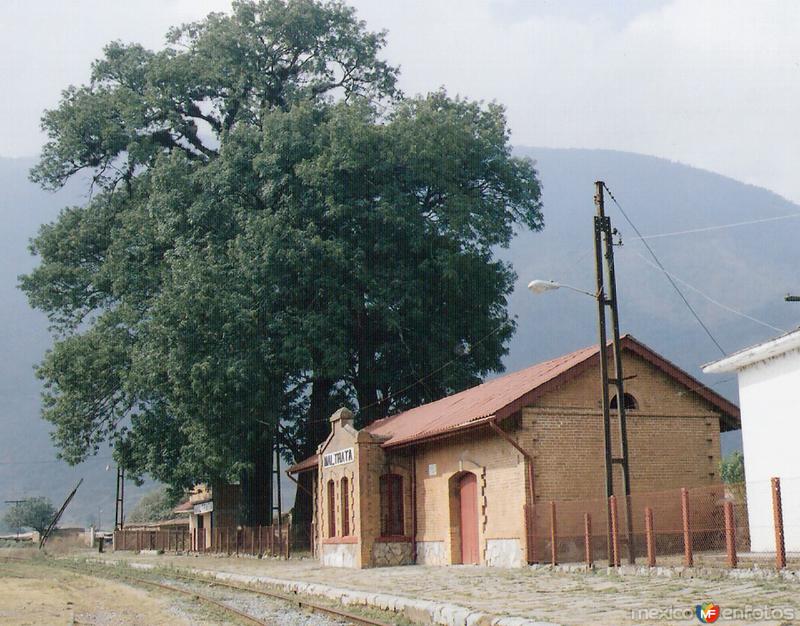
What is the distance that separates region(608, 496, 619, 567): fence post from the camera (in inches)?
752

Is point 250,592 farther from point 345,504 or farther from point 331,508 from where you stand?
point 331,508

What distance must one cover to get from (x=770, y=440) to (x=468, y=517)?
28.2 ft

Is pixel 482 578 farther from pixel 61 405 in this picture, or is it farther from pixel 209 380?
pixel 61 405

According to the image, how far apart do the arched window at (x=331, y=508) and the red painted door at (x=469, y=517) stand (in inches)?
229

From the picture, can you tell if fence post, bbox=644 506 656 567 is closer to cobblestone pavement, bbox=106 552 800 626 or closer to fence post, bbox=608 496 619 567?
cobblestone pavement, bbox=106 552 800 626

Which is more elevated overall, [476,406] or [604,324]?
[604,324]

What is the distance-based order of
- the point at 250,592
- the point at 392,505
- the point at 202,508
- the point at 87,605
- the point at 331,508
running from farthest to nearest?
the point at 202,508 → the point at 331,508 → the point at 392,505 → the point at 250,592 → the point at 87,605

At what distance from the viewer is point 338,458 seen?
29734 mm

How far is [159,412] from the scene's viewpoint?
40156mm

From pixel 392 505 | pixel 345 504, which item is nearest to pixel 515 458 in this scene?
pixel 392 505

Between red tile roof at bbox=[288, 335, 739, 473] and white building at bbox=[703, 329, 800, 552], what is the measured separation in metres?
3.97

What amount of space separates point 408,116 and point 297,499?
641 inches

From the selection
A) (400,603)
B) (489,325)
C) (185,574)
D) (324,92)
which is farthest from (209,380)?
(400,603)

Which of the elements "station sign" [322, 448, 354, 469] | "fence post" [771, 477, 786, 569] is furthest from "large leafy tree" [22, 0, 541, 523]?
"fence post" [771, 477, 786, 569]
